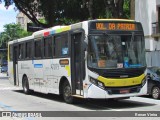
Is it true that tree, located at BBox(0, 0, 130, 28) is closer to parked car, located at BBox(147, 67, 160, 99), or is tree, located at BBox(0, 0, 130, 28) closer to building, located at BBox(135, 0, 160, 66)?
building, located at BBox(135, 0, 160, 66)

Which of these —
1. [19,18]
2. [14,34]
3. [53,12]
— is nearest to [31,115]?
[53,12]

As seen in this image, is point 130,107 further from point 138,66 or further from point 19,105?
point 19,105

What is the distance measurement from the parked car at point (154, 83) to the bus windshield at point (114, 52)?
3.51 m

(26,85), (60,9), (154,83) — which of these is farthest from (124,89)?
(60,9)

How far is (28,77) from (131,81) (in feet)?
27.1

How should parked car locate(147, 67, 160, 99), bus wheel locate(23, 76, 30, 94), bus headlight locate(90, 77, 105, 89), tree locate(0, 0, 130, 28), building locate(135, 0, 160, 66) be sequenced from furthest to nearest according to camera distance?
1. tree locate(0, 0, 130, 28)
2. building locate(135, 0, 160, 66)
3. bus wheel locate(23, 76, 30, 94)
4. parked car locate(147, 67, 160, 99)
5. bus headlight locate(90, 77, 105, 89)

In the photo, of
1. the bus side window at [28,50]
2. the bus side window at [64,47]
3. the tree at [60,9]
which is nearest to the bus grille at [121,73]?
the bus side window at [64,47]

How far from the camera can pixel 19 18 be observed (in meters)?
177

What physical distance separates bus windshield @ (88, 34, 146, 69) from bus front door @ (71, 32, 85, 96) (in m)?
0.66

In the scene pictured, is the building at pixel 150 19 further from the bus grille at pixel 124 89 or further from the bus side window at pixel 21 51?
the bus grille at pixel 124 89

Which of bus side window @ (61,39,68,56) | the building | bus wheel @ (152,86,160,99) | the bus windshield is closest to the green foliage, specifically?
the building

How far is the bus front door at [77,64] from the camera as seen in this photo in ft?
48.8

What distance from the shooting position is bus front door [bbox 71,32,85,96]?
14867mm

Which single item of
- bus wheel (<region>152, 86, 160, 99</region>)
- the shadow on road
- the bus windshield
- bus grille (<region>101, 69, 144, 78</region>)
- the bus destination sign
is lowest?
the shadow on road
